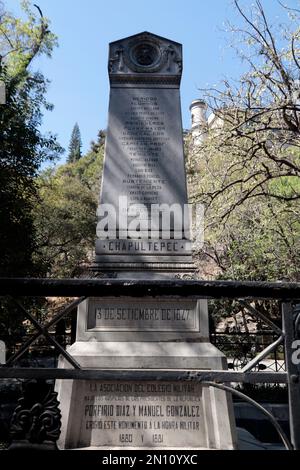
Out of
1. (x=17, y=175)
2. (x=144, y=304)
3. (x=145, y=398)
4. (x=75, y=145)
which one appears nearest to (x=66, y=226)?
(x=17, y=175)

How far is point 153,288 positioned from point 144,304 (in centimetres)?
328

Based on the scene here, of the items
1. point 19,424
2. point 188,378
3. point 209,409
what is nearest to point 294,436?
point 188,378

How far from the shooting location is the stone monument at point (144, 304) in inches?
162

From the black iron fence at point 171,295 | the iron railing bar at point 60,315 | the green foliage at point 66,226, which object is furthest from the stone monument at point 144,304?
the green foliage at point 66,226

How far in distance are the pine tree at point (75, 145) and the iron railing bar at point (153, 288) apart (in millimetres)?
101497

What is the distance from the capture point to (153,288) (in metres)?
1.67

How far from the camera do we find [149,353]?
14.7 feet

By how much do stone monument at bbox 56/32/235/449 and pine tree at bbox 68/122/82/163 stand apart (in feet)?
317

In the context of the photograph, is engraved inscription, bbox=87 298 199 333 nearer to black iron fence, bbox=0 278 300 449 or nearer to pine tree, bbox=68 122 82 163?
black iron fence, bbox=0 278 300 449

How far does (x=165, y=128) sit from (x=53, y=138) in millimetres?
12706

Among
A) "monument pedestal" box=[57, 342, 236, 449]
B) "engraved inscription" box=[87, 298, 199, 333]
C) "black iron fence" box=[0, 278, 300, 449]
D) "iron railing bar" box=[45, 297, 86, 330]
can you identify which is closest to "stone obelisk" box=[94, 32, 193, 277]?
"engraved inscription" box=[87, 298, 199, 333]

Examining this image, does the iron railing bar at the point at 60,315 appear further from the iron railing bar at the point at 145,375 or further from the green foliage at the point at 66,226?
the green foliage at the point at 66,226
